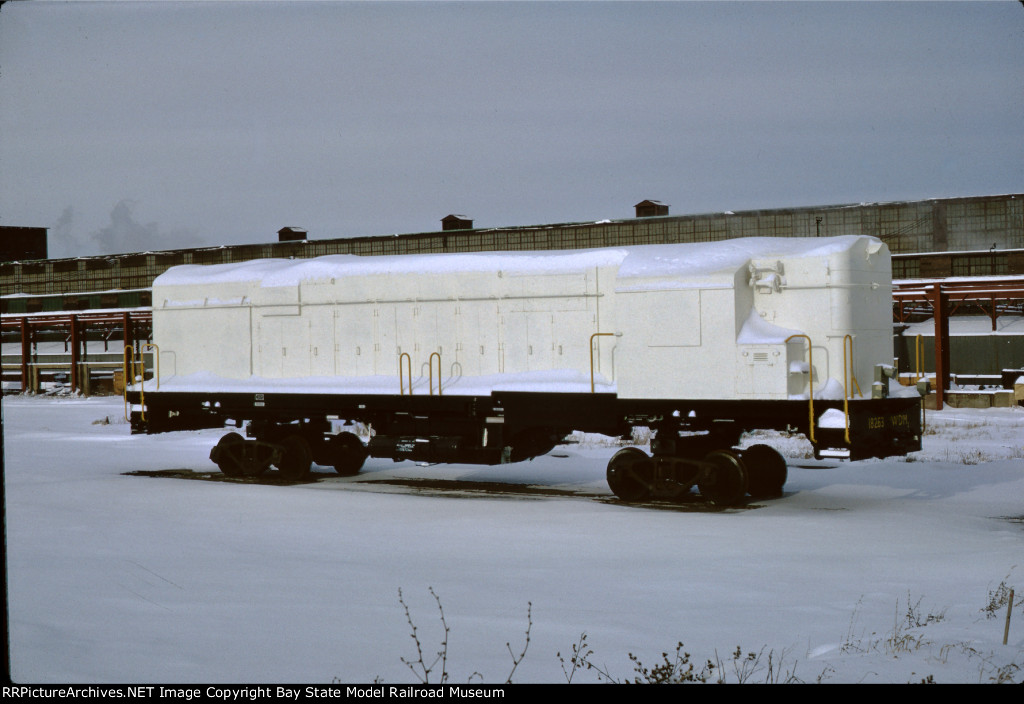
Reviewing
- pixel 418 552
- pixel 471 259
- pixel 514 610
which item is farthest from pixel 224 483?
pixel 514 610

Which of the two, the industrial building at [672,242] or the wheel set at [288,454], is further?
the industrial building at [672,242]

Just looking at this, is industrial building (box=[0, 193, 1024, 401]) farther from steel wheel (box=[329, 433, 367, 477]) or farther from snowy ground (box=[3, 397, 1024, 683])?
snowy ground (box=[3, 397, 1024, 683])

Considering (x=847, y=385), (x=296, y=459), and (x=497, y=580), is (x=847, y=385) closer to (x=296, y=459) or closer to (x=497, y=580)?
(x=497, y=580)

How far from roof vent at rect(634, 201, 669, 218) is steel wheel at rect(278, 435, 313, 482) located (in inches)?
1111

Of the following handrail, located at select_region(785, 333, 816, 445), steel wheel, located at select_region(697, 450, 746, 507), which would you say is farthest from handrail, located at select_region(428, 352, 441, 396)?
handrail, located at select_region(785, 333, 816, 445)

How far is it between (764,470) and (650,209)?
3008 cm

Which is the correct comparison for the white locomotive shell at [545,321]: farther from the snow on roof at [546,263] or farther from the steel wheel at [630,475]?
the steel wheel at [630,475]

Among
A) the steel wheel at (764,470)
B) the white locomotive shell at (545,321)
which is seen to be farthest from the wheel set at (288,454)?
the steel wheel at (764,470)

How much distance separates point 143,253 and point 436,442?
41.5 metres

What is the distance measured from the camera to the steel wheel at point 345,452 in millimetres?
18344

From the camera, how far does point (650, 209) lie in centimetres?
4344

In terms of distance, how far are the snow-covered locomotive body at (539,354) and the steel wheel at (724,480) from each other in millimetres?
29

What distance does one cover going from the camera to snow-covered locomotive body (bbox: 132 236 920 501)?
13055mm

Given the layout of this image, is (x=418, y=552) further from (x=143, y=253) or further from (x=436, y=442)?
(x=143, y=253)
